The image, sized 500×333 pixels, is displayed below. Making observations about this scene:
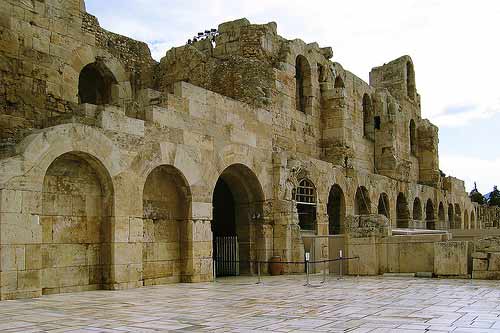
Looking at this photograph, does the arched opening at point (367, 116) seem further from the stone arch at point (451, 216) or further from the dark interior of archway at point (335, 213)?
the stone arch at point (451, 216)

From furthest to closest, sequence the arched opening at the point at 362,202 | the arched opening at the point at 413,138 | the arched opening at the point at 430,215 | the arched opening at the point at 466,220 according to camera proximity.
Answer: the arched opening at the point at 466,220 < the arched opening at the point at 413,138 < the arched opening at the point at 430,215 < the arched opening at the point at 362,202

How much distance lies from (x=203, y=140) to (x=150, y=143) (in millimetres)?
2115

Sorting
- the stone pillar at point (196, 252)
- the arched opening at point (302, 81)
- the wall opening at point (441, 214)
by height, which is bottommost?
the stone pillar at point (196, 252)

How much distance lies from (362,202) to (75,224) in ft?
50.9

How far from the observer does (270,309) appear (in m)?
9.27

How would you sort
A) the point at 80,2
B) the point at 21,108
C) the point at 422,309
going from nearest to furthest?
the point at 422,309 < the point at 21,108 < the point at 80,2

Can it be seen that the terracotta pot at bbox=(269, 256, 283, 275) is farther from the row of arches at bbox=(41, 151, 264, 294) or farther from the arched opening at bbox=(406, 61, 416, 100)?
the arched opening at bbox=(406, 61, 416, 100)

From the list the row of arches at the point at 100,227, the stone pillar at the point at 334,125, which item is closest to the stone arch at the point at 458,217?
the stone pillar at the point at 334,125

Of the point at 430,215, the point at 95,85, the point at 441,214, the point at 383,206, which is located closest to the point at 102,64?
the point at 95,85

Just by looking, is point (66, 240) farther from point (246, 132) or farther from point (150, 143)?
point (246, 132)

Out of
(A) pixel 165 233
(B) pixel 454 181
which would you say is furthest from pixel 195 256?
(B) pixel 454 181

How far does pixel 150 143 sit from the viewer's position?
547 inches

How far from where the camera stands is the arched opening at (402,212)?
29125mm

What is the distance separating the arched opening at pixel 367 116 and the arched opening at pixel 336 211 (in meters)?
7.46
